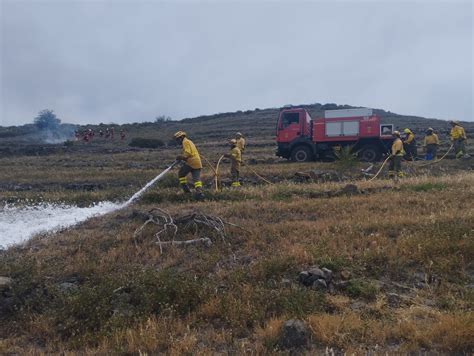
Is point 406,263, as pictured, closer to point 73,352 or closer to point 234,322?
point 234,322

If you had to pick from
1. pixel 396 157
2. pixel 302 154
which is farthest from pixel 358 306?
pixel 302 154

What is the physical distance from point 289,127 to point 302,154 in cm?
140

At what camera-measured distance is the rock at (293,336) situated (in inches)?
141

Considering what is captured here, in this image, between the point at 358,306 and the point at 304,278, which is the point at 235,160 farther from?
the point at 358,306

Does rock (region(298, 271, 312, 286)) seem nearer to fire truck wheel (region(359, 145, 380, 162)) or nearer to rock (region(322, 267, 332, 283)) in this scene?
rock (region(322, 267, 332, 283))

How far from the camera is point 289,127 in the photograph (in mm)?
19000

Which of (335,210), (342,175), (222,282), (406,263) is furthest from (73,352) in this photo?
(342,175)

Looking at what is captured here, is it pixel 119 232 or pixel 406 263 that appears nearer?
pixel 406 263

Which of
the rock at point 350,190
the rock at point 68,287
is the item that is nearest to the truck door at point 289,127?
the rock at point 350,190

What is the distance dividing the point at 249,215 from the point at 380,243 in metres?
2.80

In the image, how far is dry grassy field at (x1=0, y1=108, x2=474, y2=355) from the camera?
375 cm

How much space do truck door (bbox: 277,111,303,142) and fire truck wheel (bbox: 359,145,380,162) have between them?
9.70ft

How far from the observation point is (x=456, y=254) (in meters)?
5.20

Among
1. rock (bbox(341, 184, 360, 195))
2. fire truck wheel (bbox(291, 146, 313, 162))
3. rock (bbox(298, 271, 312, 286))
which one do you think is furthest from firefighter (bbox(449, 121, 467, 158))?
rock (bbox(298, 271, 312, 286))
